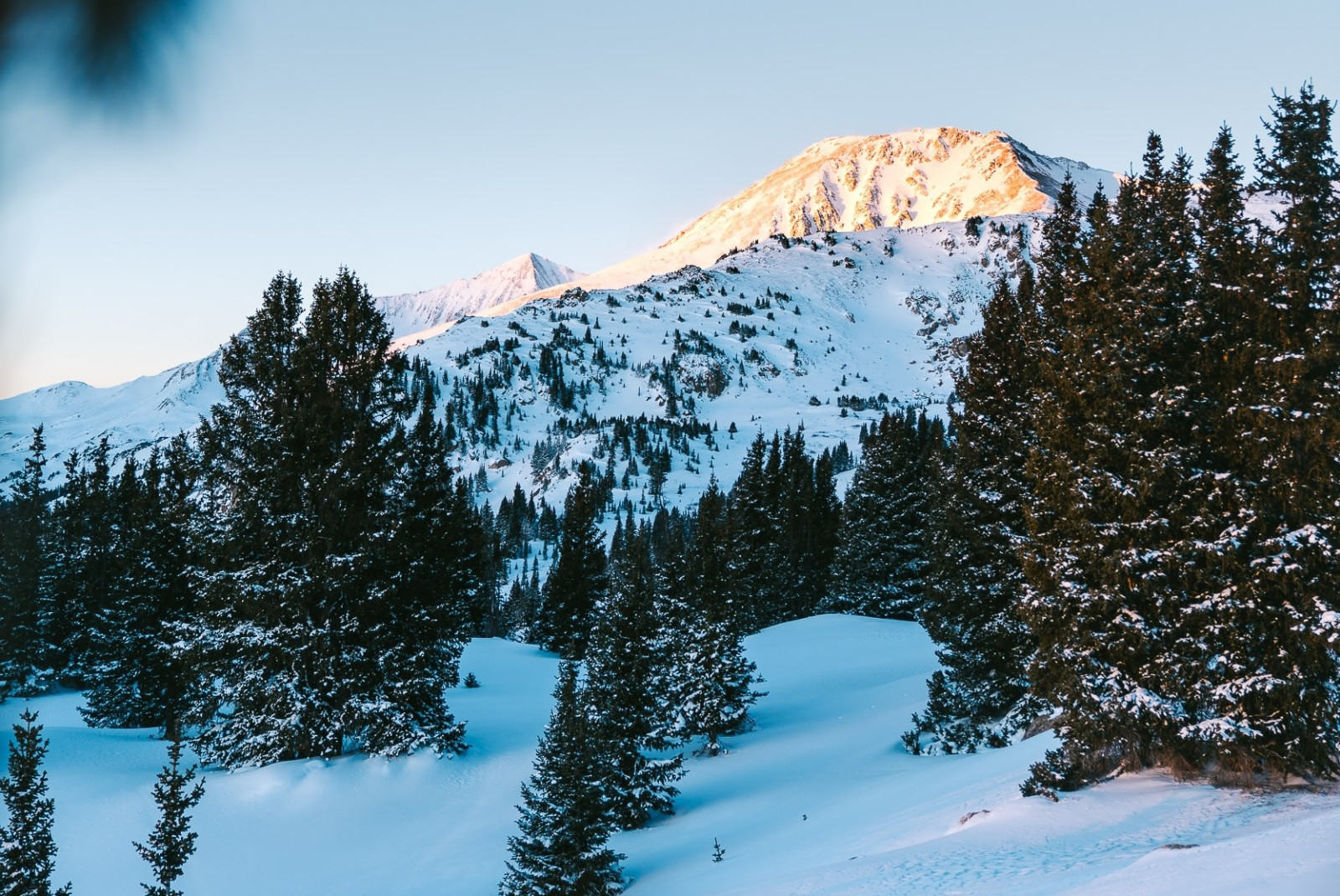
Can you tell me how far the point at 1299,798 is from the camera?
11914 millimetres

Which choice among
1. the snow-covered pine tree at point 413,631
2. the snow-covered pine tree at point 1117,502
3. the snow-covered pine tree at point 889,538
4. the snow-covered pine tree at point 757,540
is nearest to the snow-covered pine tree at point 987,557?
the snow-covered pine tree at point 1117,502

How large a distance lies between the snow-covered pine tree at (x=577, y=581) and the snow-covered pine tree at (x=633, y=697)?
20.6m

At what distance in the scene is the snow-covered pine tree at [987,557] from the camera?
21750mm

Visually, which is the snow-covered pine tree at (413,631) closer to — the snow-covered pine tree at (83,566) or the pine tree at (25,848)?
the pine tree at (25,848)

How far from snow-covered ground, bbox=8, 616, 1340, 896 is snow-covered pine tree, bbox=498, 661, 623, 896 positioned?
133cm

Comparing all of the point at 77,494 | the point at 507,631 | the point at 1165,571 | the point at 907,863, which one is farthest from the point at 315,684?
the point at 507,631

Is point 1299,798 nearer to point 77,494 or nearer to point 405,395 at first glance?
point 405,395

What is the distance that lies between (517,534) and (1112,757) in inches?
5679

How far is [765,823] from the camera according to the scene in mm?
19031

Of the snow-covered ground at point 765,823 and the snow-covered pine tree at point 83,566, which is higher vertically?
the snow-covered pine tree at point 83,566

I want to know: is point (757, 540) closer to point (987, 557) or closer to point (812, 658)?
point (812, 658)

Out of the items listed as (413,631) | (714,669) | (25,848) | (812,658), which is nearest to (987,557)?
(714,669)

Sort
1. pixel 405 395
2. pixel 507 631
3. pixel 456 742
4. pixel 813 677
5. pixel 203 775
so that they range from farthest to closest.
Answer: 1. pixel 507 631
2. pixel 813 677
3. pixel 405 395
4. pixel 456 742
5. pixel 203 775

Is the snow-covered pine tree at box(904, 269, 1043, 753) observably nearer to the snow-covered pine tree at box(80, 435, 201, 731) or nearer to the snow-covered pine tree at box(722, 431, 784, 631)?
the snow-covered pine tree at box(722, 431, 784, 631)
